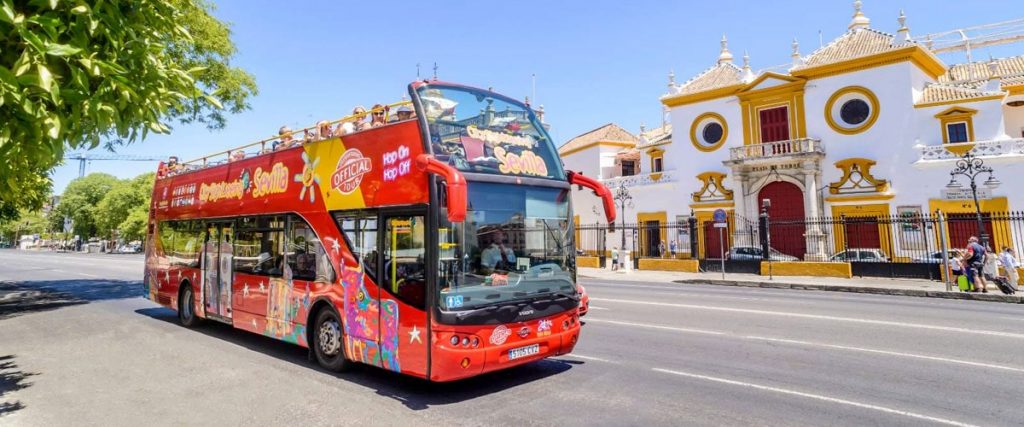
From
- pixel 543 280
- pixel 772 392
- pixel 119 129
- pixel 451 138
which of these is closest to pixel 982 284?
pixel 772 392

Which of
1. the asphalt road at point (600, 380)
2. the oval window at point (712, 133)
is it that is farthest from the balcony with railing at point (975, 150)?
the asphalt road at point (600, 380)

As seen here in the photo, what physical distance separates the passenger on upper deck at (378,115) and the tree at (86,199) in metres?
86.0

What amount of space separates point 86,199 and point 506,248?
3720 inches

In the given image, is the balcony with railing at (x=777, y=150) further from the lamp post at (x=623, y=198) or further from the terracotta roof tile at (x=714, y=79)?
the lamp post at (x=623, y=198)

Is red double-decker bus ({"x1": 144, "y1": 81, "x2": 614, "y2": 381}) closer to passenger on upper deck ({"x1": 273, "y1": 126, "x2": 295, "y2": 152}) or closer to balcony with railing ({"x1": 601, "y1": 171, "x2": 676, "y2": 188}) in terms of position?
passenger on upper deck ({"x1": 273, "y1": 126, "x2": 295, "y2": 152})

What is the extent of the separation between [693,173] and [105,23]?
33.9 meters

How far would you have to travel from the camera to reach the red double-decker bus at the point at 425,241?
5316mm

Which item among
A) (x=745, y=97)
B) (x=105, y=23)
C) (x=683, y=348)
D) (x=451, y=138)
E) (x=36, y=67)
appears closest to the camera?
(x=36, y=67)

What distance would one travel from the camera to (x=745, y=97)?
106ft

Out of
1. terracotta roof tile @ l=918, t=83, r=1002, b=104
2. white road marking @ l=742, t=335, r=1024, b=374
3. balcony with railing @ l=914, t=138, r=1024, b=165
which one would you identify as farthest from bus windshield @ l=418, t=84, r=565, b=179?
terracotta roof tile @ l=918, t=83, r=1002, b=104

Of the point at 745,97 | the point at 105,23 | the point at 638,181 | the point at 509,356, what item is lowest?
the point at 509,356

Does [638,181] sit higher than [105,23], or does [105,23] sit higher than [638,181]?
[638,181]

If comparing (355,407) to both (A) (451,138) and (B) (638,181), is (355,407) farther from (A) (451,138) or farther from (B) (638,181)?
(B) (638,181)

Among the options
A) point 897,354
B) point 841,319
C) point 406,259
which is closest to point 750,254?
point 841,319
